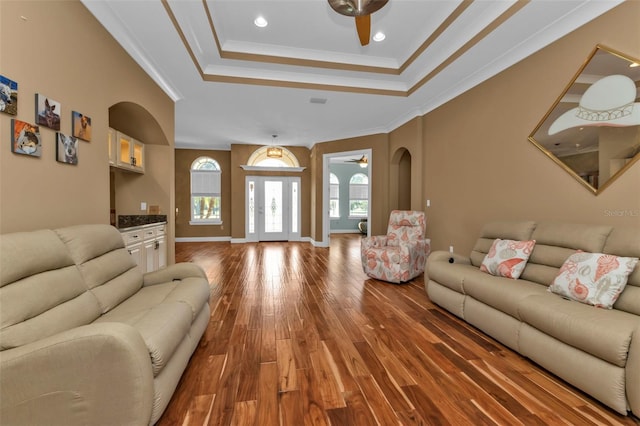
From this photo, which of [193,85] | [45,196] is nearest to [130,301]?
[45,196]

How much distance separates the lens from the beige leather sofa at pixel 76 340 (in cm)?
113

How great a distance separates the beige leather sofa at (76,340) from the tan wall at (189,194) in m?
6.89

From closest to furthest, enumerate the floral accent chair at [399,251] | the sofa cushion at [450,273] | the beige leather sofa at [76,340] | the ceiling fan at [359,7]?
1. the beige leather sofa at [76,340]
2. the ceiling fan at [359,7]
3. the sofa cushion at [450,273]
4. the floral accent chair at [399,251]

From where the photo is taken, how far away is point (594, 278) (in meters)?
1.94

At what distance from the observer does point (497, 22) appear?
8.88 feet

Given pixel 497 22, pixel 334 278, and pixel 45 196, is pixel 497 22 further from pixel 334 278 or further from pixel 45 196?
pixel 45 196

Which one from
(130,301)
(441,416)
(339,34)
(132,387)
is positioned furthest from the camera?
(339,34)

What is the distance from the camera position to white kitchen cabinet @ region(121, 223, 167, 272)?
3.08 metres

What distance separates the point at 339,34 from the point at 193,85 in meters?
2.28

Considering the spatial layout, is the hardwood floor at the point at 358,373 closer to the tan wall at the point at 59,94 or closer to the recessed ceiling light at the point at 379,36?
the tan wall at the point at 59,94

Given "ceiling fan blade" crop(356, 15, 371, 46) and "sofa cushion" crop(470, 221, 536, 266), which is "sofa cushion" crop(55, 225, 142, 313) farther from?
"sofa cushion" crop(470, 221, 536, 266)

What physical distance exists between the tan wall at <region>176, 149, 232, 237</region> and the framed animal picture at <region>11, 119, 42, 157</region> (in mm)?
6738

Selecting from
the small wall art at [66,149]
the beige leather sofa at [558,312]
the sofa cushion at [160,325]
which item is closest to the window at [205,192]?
the small wall art at [66,149]

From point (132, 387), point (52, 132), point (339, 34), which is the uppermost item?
point (339, 34)
